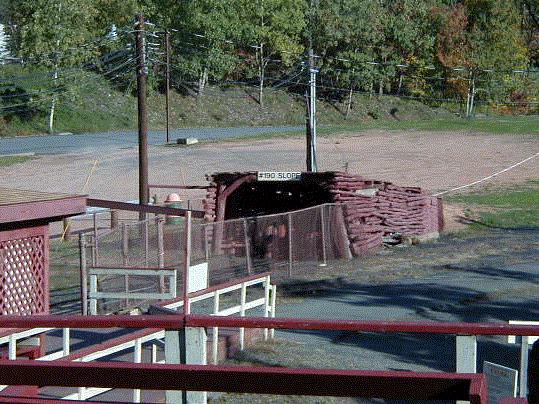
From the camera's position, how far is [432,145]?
191 feet

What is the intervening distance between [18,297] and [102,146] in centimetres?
4709

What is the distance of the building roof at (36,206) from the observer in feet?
37.9

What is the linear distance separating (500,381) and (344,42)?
6920 centimetres

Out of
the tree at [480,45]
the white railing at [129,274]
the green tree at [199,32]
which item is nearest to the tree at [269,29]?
the green tree at [199,32]

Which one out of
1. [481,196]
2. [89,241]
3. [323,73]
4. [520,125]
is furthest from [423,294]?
[323,73]

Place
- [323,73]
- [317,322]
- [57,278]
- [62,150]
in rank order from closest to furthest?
[317,322] < [57,278] < [62,150] < [323,73]

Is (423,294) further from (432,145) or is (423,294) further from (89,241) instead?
(432,145)

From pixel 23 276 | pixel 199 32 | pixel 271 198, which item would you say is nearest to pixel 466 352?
pixel 23 276

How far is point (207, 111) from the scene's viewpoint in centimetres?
7606

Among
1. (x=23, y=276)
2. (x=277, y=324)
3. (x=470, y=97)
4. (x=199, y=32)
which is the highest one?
(x=199, y=32)

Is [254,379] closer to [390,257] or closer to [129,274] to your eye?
[129,274]

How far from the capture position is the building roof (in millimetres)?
11562

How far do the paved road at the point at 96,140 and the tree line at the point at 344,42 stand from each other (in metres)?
5.11

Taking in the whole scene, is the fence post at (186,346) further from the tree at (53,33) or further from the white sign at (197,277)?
the tree at (53,33)
